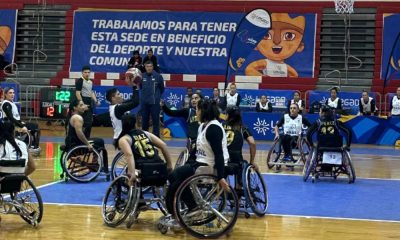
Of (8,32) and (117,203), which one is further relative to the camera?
(8,32)

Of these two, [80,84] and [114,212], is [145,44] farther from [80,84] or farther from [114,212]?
[114,212]

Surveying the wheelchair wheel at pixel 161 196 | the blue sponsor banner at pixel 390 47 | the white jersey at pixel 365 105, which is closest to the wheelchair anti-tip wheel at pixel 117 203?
the wheelchair wheel at pixel 161 196

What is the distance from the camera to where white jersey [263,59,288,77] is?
20031 mm

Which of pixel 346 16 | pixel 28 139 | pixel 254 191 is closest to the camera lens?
pixel 254 191

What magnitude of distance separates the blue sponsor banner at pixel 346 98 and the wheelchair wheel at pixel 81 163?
9.10 meters

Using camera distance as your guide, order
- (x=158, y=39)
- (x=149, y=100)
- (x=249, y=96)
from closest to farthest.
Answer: (x=149, y=100) < (x=249, y=96) < (x=158, y=39)

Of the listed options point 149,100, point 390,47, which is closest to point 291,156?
point 149,100

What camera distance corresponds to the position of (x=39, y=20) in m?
22.4

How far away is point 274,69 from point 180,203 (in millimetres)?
14015

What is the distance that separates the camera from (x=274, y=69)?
65.8 ft

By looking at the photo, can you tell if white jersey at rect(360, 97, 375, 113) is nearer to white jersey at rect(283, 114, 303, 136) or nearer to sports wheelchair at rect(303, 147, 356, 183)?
white jersey at rect(283, 114, 303, 136)

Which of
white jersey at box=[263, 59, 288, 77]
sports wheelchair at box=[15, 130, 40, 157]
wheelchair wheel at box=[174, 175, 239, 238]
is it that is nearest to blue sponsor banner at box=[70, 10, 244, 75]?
white jersey at box=[263, 59, 288, 77]

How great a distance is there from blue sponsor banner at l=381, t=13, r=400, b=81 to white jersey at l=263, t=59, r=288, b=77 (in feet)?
9.11

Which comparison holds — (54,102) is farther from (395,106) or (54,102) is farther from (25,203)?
(25,203)
